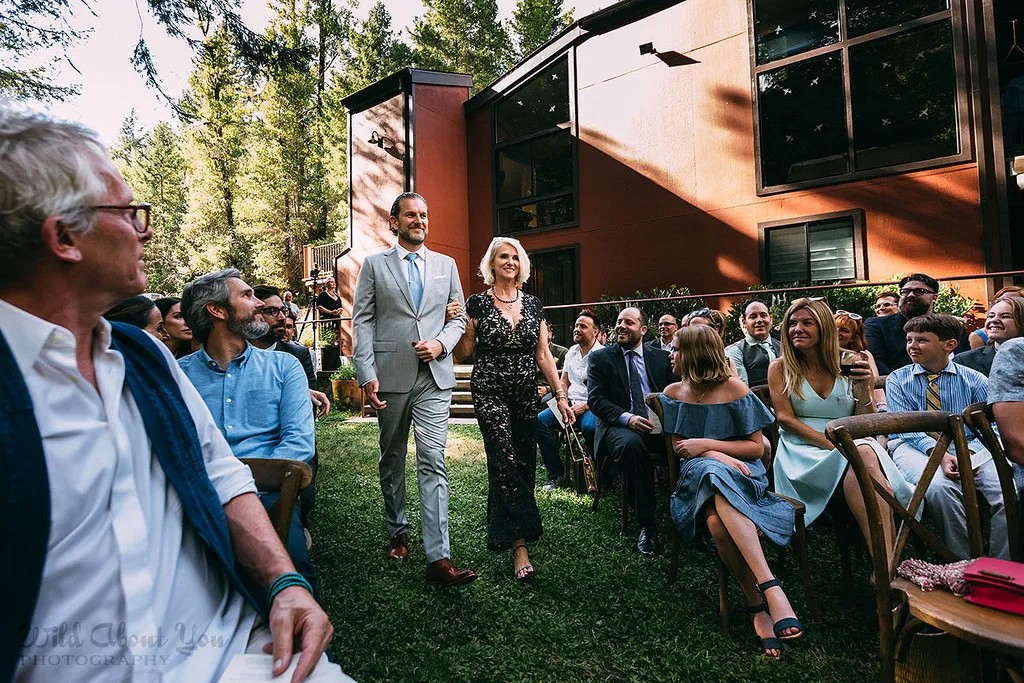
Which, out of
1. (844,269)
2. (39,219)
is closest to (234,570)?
(39,219)

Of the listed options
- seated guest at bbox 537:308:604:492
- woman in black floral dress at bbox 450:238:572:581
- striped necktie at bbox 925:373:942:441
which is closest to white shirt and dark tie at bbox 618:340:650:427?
seated guest at bbox 537:308:604:492

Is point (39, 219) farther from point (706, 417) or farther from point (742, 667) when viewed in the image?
point (706, 417)

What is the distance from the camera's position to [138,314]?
10.4 feet

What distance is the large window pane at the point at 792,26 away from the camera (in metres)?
9.44

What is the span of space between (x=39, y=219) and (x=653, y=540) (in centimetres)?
349

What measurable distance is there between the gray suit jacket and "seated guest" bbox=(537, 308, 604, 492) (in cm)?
181

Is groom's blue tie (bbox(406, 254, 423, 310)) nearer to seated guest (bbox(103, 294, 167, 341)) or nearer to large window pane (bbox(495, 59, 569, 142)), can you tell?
seated guest (bbox(103, 294, 167, 341))

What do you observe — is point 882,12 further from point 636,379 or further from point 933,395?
point 636,379

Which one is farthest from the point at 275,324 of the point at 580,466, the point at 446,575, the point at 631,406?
the point at 631,406

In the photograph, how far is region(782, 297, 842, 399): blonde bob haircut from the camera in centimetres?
344

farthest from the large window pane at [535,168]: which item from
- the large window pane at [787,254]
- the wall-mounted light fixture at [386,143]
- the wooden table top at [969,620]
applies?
the wooden table top at [969,620]

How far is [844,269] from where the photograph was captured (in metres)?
9.24

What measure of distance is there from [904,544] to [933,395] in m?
1.82

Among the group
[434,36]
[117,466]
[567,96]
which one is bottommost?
[117,466]
